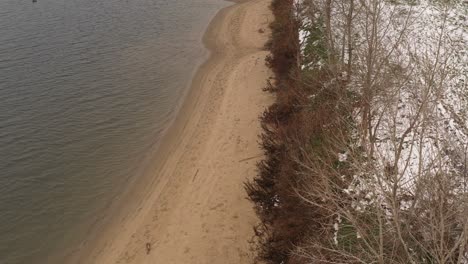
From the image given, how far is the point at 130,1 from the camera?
108 ft

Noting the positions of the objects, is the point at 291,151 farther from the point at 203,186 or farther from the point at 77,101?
the point at 77,101

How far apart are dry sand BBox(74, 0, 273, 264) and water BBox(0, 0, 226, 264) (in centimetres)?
116

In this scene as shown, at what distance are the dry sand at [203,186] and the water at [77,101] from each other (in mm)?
1162

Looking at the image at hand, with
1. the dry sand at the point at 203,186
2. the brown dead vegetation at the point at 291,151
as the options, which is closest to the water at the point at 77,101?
the dry sand at the point at 203,186

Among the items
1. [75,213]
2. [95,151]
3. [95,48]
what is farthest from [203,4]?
[75,213]

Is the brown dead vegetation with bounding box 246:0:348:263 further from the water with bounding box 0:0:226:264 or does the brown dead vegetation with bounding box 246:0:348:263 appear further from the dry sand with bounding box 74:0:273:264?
the water with bounding box 0:0:226:264

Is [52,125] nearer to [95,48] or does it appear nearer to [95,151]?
[95,151]

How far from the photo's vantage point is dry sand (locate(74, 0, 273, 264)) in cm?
1167

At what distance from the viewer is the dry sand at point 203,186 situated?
11.7m

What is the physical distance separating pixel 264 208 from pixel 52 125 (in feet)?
34.3

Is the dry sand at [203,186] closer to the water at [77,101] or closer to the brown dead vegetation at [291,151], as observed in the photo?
the brown dead vegetation at [291,151]

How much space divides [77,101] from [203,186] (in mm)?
9091

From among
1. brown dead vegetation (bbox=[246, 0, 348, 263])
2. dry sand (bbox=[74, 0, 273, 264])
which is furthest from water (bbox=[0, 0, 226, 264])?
brown dead vegetation (bbox=[246, 0, 348, 263])

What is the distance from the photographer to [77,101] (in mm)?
19469
